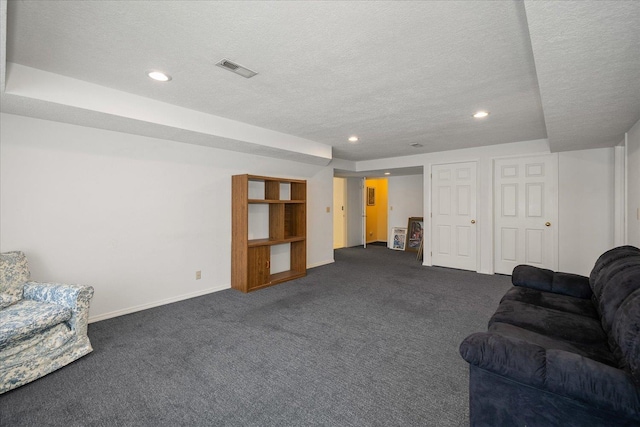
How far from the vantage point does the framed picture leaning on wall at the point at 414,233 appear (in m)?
7.91

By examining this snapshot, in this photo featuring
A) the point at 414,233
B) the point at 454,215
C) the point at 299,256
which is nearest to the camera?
the point at 299,256

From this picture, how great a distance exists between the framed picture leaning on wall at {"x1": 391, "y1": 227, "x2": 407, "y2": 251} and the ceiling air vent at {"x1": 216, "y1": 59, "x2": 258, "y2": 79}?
6.76m

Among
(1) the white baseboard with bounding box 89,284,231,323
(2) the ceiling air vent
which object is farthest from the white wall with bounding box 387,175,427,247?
(2) the ceiling air vent

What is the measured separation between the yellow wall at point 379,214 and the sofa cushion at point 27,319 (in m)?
8.07

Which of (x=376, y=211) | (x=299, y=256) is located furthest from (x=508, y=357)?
(x=376, y=211)

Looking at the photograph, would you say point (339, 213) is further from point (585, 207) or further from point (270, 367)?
point (270, 367)

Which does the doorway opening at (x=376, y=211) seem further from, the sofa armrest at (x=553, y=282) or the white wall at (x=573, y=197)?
the sofa armrest at (x=553, y=282)

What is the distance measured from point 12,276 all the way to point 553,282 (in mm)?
4736

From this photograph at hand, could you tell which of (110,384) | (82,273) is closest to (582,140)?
(110,384)

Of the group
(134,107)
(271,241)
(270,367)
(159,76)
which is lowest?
(270,367)

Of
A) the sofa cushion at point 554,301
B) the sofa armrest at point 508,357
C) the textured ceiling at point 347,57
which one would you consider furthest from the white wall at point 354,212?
the sofa armrest at point 508,357

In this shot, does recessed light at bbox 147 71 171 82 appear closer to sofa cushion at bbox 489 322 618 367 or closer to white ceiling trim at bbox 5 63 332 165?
white ceiling trim at bbox 5 63 332 165

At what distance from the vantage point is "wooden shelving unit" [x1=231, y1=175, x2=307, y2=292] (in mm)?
4312

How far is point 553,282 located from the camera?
105 inches
